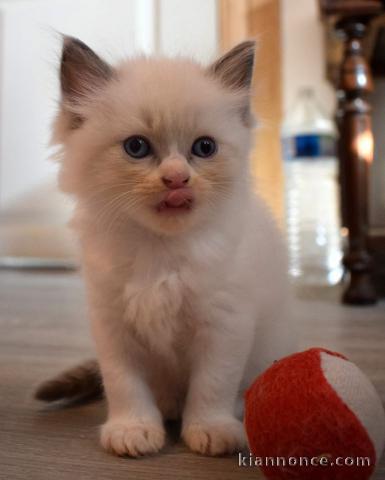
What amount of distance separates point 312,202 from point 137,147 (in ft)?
7.07

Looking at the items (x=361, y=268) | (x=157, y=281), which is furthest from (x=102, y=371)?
(x=361, y=268)

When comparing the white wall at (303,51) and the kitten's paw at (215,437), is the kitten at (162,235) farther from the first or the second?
the white wall at (303,51)

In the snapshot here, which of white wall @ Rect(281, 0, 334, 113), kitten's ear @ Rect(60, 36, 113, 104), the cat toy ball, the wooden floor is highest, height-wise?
white wall @ Rect(281, 0, 334, 113)

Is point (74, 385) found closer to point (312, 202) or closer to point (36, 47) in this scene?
point (312, 202)

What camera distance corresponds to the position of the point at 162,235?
2.88ft

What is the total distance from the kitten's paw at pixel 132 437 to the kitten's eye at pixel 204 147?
0.40 m

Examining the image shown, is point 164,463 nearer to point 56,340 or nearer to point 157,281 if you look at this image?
point 157,281

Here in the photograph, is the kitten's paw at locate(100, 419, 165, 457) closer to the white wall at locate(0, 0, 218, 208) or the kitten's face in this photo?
the kitten's face

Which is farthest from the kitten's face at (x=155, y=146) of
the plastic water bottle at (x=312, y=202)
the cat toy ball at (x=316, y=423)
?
the plastic water bottle at (x=312, y=202)

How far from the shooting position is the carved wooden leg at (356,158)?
1.94 metres

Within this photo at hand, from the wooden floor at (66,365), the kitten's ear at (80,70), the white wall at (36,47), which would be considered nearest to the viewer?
the wooden floor at (66,365)

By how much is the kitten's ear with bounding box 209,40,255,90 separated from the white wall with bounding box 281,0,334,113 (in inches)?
76.3

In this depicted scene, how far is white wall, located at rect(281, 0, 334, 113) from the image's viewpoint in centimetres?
278

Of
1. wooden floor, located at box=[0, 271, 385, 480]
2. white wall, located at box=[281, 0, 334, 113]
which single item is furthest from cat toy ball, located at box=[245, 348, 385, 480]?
white wall, located at box=[281, 0, 334, 113]
